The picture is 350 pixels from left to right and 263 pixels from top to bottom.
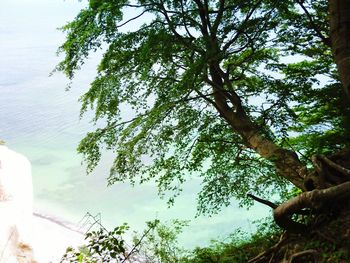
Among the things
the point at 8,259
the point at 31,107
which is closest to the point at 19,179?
the point at 8,259

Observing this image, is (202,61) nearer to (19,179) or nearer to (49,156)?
(19,179)

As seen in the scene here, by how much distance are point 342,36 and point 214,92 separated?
11.4 ft

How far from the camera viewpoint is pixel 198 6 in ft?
24.9

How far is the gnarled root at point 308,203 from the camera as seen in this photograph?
3051 mm

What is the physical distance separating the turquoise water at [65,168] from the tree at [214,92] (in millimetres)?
1926

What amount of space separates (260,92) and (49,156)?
24.3 meters

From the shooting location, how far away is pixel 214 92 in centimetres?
767

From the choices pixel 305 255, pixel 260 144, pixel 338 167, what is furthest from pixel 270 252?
pixel 260 144

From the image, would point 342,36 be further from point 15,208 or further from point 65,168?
point 65,168

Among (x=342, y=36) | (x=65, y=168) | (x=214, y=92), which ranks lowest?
(x=342, y=36)

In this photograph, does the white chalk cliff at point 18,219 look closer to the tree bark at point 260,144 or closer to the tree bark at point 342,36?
the tree bark at point 260,144

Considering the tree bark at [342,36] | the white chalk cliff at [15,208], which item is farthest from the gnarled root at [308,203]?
the white chalk cliff at [15,208]

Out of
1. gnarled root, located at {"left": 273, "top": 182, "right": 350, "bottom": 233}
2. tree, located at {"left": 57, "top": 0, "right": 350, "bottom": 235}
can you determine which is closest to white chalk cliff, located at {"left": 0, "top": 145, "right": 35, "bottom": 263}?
tree, located at {"left": 57, "top": 0, "right": 350, "bottom": 235}

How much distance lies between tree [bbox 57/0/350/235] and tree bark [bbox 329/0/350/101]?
4.71ft
